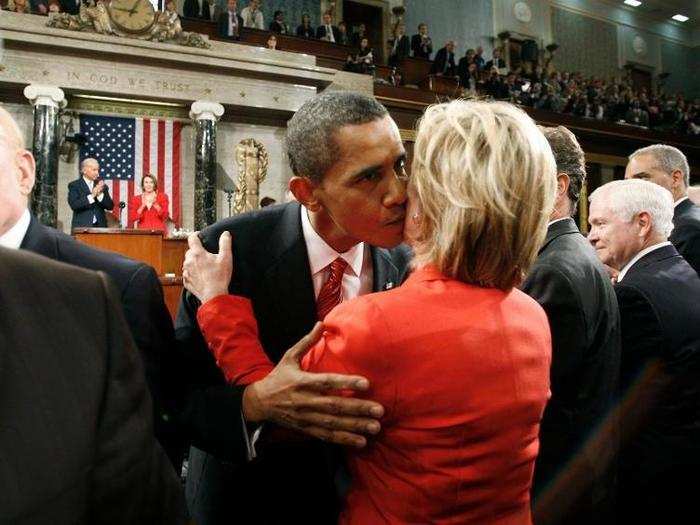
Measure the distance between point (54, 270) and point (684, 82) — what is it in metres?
24.5

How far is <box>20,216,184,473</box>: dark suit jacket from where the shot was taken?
1.41m

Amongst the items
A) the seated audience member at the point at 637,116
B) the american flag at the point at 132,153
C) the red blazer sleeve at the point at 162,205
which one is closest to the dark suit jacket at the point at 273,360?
the red blazer sleeve at the point at 162,205

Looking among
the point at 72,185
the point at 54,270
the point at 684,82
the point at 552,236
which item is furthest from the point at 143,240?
Answer: the point at 684,82

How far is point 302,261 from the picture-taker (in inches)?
63.7

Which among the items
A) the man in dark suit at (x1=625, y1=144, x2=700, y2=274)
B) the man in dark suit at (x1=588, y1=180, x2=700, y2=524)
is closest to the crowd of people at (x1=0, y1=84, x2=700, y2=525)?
the man in dark suit at (x1=588, y1=180, x2=700, y2=524)

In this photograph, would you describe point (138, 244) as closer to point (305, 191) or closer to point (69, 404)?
point (305, 191)

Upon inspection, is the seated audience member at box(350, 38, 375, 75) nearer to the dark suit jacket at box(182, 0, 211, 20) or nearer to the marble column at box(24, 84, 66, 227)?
the dark suit jacket at box(182, 0, 211, 20)

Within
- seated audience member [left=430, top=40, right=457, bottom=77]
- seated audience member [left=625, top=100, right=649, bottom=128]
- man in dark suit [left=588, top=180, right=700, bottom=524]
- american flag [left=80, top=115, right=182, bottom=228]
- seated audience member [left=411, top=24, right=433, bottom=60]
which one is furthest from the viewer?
seated audience member [left=625, top=100, right=649, bottom=128]

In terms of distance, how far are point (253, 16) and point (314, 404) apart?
12.2m

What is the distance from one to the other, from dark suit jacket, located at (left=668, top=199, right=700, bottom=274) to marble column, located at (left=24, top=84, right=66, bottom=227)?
8182 millimetres

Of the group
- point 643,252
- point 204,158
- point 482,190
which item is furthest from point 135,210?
point 482,190

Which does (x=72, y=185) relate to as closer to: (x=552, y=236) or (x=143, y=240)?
(x=143, y=240)

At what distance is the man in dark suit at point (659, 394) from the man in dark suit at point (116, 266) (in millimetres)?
1676

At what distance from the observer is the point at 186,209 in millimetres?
10570
